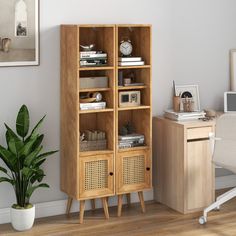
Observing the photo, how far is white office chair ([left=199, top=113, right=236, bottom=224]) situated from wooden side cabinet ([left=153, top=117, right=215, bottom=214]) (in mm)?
258

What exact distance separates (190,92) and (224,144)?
36.9 inches

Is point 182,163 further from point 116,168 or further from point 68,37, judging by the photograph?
point 68,37

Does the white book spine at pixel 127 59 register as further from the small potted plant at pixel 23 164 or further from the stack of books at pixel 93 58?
the small potted plant at pixel 23 164

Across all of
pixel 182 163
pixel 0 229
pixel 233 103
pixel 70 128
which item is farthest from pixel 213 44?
pixel 0 229

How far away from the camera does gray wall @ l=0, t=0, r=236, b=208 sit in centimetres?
506

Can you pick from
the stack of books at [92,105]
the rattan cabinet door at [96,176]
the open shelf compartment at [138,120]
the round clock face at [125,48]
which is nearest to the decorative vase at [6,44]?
the stack of books at [92,105]

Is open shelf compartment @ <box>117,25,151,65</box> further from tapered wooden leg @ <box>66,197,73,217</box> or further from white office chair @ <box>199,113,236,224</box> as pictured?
tapered wooden leg @ <box>66,197,73,217</box>

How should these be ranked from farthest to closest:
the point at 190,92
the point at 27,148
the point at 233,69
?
the point at 233,69 → the point at 190,92 → the point at 27,148

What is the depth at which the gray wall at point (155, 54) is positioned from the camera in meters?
5.06

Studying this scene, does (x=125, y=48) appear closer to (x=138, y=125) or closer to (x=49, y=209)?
(x=138, y=125)

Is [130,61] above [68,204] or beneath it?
above

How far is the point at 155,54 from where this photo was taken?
562cm

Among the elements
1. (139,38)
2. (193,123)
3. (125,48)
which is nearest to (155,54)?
(139,38)

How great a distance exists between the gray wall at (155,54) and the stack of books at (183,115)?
24cm
